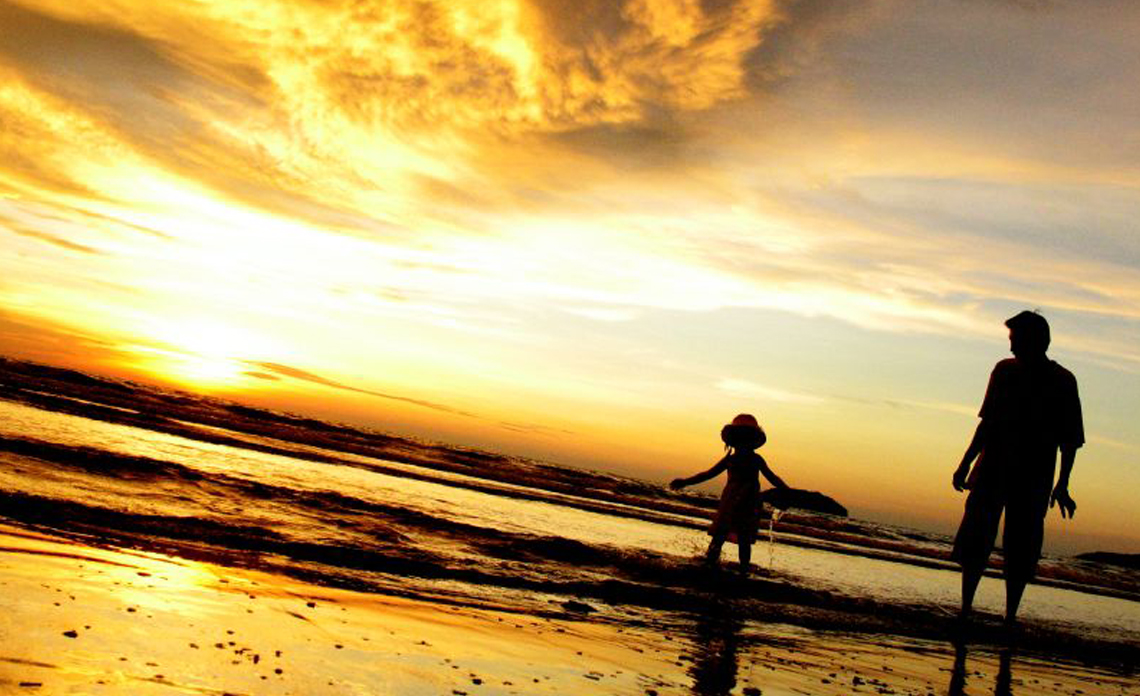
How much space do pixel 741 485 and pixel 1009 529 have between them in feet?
15.7

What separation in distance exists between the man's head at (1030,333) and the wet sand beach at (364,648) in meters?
2.83

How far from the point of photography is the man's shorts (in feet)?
23.6

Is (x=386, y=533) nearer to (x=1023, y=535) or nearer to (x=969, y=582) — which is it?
(x=969, y=582)

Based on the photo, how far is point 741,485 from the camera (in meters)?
11.8

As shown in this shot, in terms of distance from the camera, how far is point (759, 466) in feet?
39.1

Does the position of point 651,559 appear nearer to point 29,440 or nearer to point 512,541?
point 512,541

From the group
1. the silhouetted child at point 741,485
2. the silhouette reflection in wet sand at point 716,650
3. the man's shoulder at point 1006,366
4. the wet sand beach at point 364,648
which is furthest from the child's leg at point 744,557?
the man's shoulder at point 1006,366

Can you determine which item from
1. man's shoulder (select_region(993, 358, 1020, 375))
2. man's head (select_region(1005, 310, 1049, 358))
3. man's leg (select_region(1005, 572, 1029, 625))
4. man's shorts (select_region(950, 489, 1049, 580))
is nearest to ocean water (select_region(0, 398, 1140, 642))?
man's shorts (select_region(950, 489, 1049, 580))

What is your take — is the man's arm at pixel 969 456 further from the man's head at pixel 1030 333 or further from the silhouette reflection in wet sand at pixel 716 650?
the silhouette reflection in wet sand at pixel 716 650

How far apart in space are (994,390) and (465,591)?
212 inches

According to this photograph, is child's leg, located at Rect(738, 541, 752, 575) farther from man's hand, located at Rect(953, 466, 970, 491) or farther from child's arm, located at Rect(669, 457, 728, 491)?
man's hand, located at Rect(953, 466, 970, 491)

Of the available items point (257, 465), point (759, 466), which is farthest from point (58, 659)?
point (257, 465)

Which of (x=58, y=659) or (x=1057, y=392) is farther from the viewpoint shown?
(x=1057, y=392)

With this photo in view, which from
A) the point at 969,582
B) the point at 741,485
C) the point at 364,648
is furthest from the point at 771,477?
the point at 364,648
